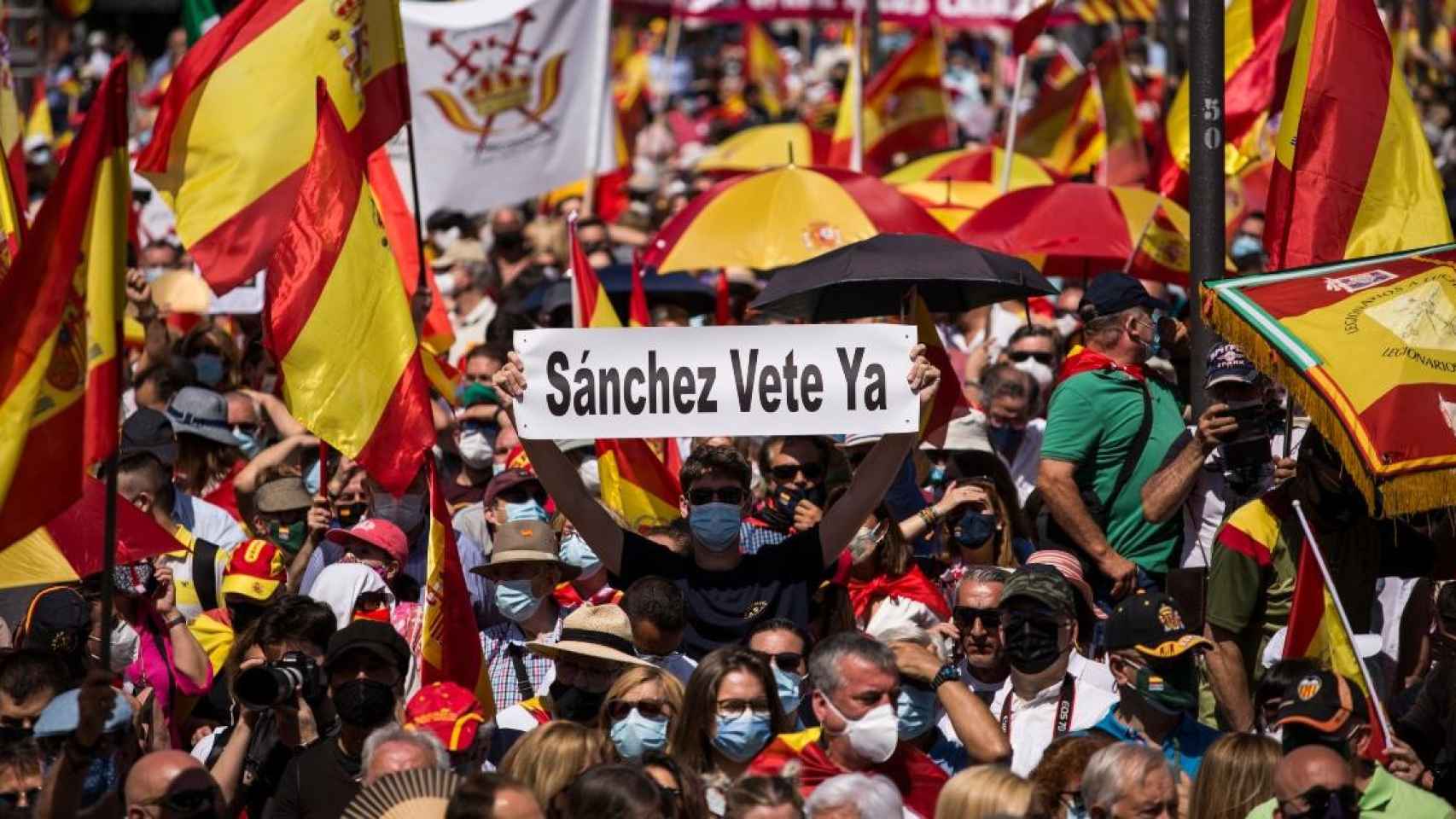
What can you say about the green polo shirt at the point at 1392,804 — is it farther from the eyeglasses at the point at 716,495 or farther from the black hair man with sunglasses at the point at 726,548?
the eyeglasses at the point at 716,495

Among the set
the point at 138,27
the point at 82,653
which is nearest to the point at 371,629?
the point at 82,653

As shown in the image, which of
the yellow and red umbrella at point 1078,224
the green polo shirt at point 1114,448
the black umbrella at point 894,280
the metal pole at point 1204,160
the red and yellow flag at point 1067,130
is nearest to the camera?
the metal pole at point 1204,160

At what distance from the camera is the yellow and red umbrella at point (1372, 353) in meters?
6.84

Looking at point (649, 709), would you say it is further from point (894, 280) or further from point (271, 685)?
point (894, 280)

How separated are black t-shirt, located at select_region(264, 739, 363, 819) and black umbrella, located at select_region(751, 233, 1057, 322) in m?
3.05

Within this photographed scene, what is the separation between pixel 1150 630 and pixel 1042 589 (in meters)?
0.30

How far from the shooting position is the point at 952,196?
571 inches

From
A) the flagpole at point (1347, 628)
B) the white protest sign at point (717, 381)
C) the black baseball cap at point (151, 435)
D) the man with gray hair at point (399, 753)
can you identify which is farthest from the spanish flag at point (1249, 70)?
the man with gray hair at point (399, 753)

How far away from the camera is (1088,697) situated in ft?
22.9

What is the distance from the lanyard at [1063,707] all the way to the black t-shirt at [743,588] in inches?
29.1

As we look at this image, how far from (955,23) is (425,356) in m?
11.3

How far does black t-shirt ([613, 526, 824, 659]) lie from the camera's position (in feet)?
24.7

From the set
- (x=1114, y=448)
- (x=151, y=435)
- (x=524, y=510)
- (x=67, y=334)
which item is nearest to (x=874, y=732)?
(x=67, y=334)

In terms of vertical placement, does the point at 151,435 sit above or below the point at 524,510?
above
